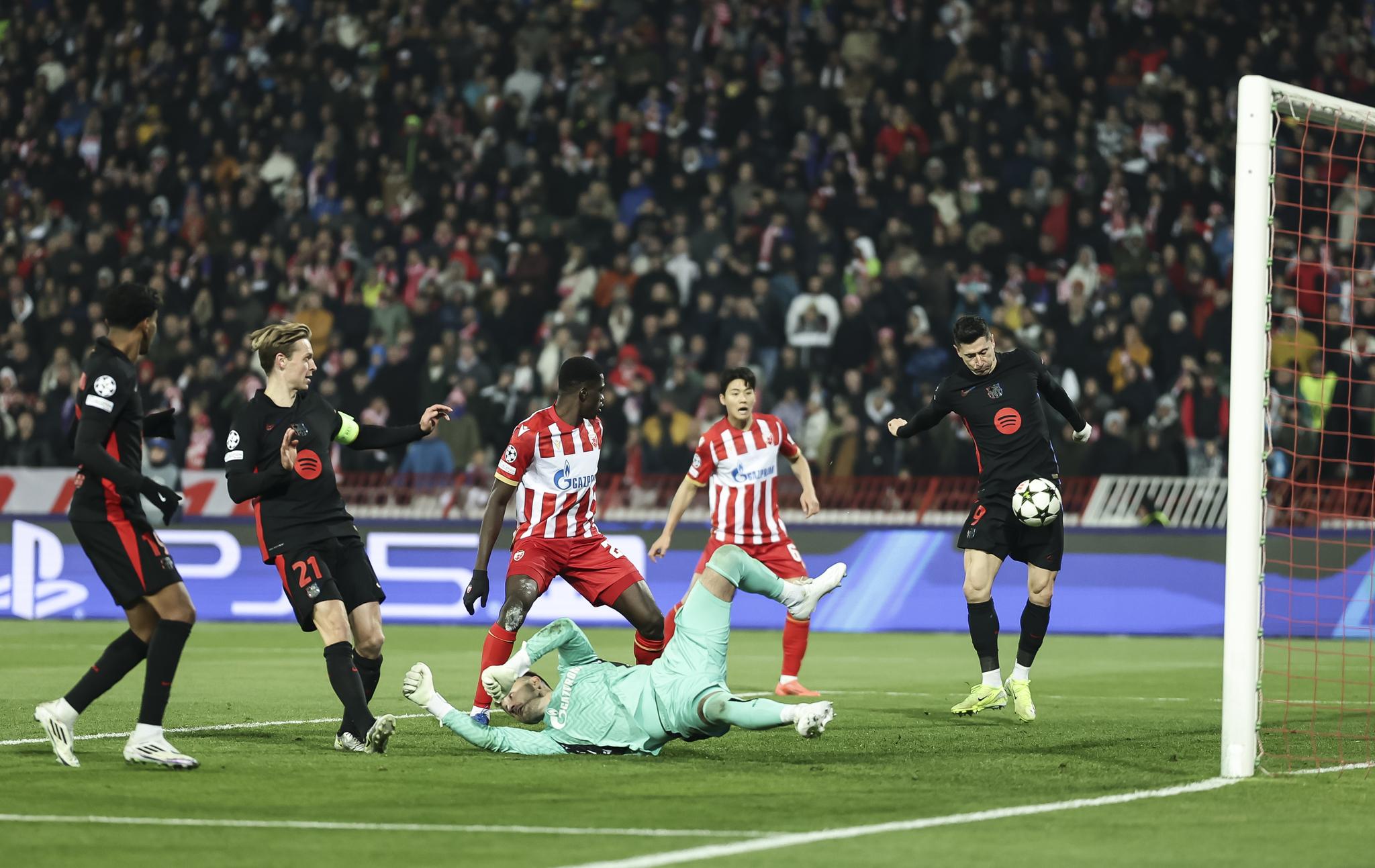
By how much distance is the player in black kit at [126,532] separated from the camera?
787 centimetres

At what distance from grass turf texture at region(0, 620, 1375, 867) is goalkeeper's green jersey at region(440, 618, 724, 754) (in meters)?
0.14

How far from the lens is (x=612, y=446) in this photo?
20.5 metres

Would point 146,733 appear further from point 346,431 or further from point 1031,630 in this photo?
point 1031,630

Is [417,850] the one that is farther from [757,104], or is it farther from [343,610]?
[757,104]

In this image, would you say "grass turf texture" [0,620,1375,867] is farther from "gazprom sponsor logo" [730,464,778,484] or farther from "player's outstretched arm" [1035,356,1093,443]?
"player's outstretched arm" [1035,356,1093,443]

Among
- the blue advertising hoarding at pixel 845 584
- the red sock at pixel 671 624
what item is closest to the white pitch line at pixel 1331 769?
the red sock at pixel 671 624

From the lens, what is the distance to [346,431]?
8.95 metres

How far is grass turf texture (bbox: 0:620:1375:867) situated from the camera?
5895 millimetres

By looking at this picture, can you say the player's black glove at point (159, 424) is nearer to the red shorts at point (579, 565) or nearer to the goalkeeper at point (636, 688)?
the goalkeeper at point (636, 688)

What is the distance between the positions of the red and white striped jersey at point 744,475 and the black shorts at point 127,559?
533 centimetres

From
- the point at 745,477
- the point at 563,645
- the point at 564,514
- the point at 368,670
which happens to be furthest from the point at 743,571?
the point at 745,477

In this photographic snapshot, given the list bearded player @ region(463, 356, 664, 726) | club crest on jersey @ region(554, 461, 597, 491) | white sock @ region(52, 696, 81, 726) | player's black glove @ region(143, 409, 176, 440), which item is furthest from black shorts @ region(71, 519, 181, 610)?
club crest on jersey @ region(554, 461, 597, 491)

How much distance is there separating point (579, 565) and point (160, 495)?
2.74 meters

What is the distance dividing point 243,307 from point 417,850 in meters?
19.6
